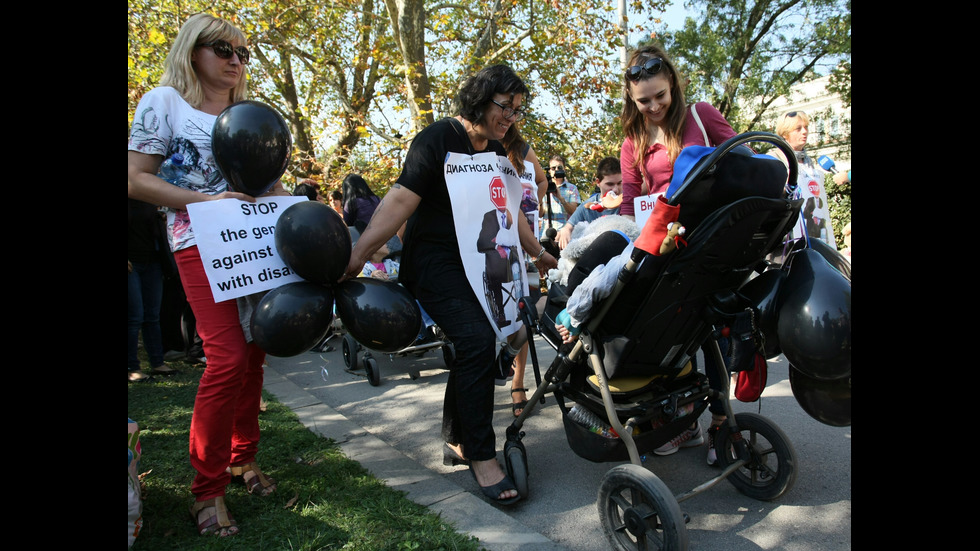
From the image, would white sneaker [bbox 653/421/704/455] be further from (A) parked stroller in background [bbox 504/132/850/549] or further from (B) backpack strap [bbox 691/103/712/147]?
(B) backpack strap [bbox 691/103/712/147]

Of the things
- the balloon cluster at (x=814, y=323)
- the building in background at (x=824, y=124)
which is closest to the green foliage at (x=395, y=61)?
the building in background at (x=824, y=124)

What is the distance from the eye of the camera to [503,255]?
2.75 metres

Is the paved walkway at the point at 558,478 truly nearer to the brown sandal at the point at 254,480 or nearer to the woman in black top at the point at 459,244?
the woman in black top at the point at 459,244

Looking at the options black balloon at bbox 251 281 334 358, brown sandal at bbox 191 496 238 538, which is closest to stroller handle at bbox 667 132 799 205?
black balloon at bbox 251 281 334 358

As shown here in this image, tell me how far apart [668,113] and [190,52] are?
2.10 meters

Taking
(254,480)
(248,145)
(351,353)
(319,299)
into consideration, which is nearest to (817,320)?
(319,299)

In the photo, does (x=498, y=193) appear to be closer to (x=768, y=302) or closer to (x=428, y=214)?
(x=428, y=214)

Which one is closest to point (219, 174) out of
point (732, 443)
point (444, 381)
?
point (732, 443)

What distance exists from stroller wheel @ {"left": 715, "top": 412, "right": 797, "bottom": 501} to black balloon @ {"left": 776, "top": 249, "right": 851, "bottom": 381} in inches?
30.1

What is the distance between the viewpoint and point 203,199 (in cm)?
217

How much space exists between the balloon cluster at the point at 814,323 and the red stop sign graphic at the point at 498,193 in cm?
124

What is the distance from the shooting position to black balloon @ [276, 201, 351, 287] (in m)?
2.15
